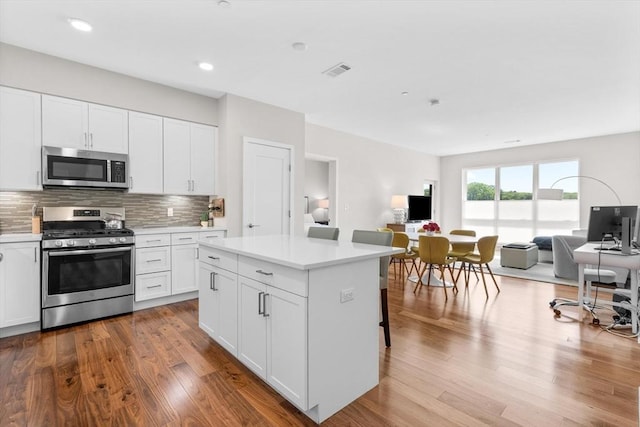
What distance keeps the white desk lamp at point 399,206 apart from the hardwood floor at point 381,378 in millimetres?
4266

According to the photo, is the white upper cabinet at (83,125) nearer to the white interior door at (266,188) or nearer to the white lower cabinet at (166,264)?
the white lower cabinet at (166,264)

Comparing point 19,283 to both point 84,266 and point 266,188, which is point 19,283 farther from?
point 266,188

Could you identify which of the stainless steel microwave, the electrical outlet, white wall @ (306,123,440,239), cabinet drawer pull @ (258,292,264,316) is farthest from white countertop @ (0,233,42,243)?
white wall @ (306,123,440,239)

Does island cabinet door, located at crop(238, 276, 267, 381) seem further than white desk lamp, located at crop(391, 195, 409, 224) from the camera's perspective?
No

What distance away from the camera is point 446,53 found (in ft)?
10.2

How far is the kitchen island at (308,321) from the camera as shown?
5.49 feet

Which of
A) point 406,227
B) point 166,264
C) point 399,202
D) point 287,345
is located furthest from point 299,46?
point 406,227

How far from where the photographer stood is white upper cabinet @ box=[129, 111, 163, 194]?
3705 millimetres

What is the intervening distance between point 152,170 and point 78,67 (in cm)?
130

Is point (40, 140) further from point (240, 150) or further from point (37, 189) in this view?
point (240, 150)

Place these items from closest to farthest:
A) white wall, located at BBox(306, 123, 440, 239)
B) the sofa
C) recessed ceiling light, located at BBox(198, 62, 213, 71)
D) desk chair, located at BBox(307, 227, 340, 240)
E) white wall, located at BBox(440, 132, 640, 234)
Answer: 1. desk chair, located at BBox(307, 227, 340, 240)
2. recessed ceiling light, located at BBox(198, 62, 213, 71)
3. the sofa
4. white wall, located at BBox(306, 123, 440, 239)
5. white wall, located at BBox(440, 132, 640, 234)

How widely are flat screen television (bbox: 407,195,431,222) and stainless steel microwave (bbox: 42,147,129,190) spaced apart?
614 cm

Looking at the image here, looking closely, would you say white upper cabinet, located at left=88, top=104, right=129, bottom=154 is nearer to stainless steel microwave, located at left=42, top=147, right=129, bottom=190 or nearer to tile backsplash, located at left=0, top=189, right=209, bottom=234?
stainless steel microwave, located at left=42, top=147, right=129, bottom=190

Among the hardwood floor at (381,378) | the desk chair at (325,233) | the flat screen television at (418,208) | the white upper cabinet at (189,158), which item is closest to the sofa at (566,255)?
the hardwood floor at (381,378)
